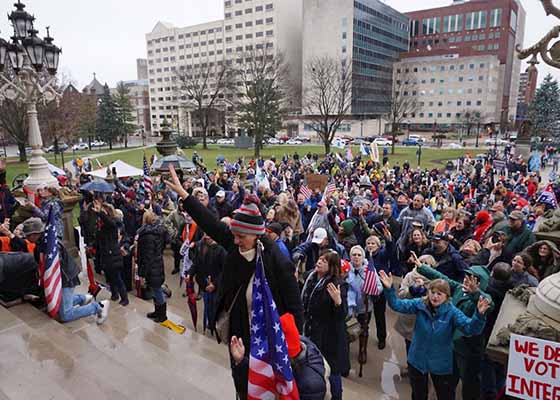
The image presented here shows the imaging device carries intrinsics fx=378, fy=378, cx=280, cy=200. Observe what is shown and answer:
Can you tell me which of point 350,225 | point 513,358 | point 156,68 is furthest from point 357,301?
point 156,68

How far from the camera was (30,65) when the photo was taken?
10305 mm

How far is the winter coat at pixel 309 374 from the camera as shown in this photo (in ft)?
8.27

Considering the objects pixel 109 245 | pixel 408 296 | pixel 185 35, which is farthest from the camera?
pixel 185 35

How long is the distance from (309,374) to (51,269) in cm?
420

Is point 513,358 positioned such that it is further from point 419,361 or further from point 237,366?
point 237,366

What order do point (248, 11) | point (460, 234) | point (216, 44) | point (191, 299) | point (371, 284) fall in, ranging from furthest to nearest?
1. point (216, 44)
2. point (248, 11)
3. point (460, 234)
4. point (191, 299)
5. point (371, 284)

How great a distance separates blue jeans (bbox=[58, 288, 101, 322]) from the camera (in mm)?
5379

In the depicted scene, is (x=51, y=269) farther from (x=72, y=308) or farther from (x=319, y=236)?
(x=319, y=236)

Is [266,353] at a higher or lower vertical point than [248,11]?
lower

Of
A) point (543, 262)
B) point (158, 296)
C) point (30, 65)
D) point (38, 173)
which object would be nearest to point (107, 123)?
point (30, 65)

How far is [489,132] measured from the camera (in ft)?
269

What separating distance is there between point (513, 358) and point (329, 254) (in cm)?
199

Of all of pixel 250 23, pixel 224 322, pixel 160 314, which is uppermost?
pixel 250 23

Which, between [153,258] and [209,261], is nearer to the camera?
[209,261]
